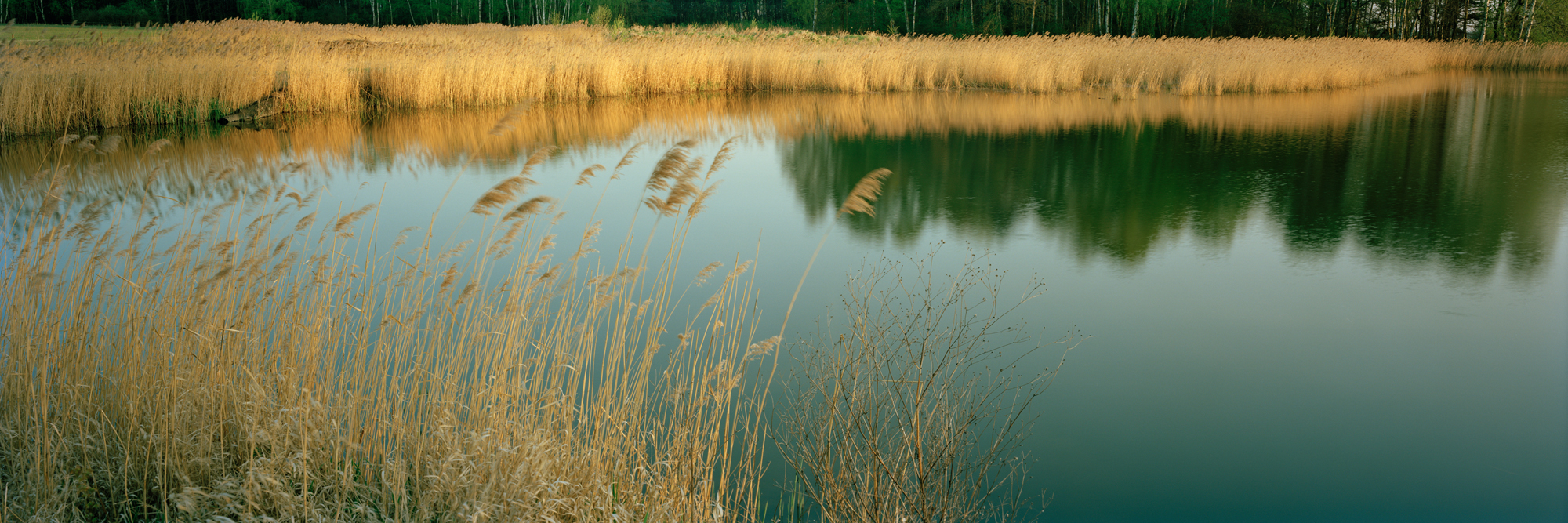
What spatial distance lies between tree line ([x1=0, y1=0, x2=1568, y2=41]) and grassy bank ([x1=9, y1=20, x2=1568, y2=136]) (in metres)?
8.28

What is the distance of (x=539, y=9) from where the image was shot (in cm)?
3697

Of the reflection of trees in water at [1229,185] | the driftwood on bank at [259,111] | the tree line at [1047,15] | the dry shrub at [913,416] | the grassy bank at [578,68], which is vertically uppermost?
the tree line at [1047,15]

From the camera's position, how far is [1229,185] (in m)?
8.34

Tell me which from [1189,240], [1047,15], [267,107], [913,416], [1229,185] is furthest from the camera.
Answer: [1047,15]

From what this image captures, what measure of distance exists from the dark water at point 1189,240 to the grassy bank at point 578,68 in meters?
0.77

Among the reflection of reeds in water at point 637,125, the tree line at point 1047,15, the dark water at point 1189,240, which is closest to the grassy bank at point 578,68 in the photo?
the reflection of reeds in water at point 637,125

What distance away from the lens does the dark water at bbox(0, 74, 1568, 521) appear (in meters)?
3.39

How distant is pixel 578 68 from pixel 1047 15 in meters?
23.1

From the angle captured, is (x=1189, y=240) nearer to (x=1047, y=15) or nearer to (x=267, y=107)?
(x=267, y=107)

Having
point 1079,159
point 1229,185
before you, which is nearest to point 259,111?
point 1079,159

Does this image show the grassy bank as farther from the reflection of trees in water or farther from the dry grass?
the dry grass

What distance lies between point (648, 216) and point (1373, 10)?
3350 cm

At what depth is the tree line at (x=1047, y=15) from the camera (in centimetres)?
2898

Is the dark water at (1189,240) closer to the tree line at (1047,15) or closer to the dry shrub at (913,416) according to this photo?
the dry shrub at (913,416)
